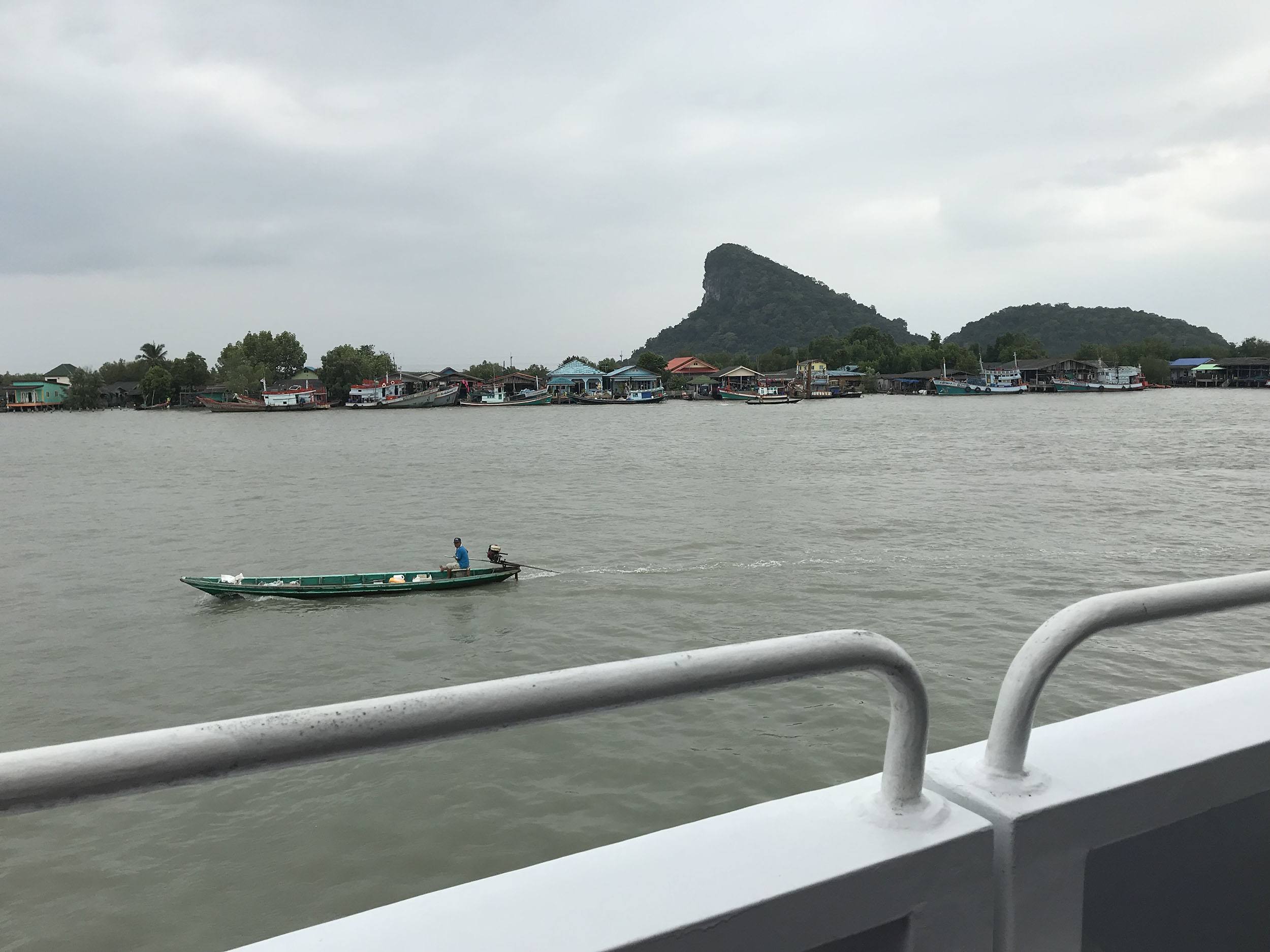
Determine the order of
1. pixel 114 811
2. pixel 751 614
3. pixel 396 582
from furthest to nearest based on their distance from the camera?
pixel 396 582 < pixel 751 614 < pixel 114 811

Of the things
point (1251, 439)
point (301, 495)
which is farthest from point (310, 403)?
point (1251, 439)

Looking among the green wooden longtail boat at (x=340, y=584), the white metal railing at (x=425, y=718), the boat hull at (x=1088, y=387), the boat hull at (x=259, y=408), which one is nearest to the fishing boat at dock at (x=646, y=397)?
the boat hull at (x=259, y=408)

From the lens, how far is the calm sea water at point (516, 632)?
8398mm

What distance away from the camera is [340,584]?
56.7 feet

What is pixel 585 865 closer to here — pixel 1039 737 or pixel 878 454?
pixel 1039 737

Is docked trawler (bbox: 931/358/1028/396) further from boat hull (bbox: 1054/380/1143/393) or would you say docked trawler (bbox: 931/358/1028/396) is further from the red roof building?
the red roof building

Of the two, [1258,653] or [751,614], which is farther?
[751,614]

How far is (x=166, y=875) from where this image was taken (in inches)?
319

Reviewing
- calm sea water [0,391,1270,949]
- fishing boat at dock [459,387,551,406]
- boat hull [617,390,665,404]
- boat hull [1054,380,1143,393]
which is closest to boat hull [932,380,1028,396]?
boat hull [1054,380,1143,393]

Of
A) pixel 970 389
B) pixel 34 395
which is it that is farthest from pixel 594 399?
pixel 34 395

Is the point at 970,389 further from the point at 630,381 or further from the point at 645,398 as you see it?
the point at 630,381

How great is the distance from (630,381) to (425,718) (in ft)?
431

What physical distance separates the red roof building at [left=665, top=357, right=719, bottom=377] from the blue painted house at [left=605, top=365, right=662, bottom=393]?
10.3m

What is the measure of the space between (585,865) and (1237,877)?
1.47 metres
